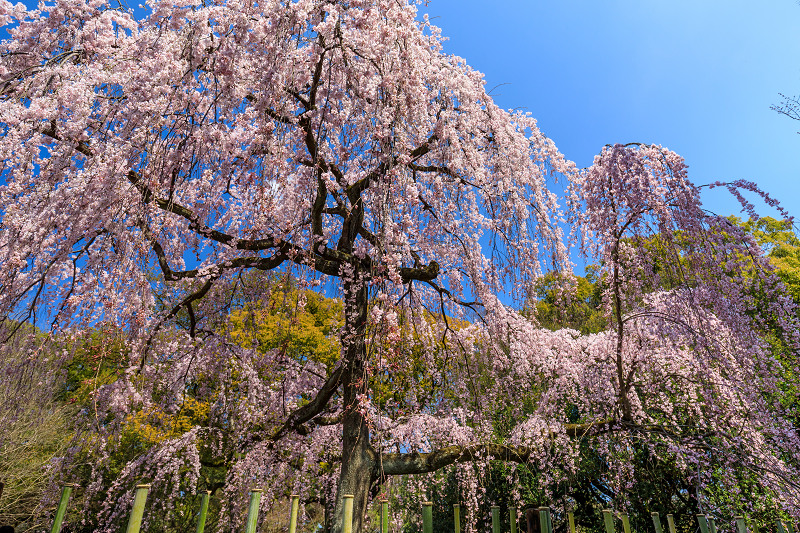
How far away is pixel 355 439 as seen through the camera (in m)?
5.90

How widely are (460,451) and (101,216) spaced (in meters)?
5.32

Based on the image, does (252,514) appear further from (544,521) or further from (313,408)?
(313,408)

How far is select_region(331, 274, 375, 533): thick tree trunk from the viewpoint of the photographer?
5676 millimetres

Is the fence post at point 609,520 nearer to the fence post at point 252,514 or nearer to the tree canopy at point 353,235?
the tree canopy at point 353,235

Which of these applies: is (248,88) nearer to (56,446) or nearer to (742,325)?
(742,325)

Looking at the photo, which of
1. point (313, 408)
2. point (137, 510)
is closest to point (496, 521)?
point (137, 510)

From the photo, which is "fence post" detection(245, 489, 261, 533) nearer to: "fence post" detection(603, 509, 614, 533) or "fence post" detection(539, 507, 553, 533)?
"fence post" detection(539, 507, 553, 533)

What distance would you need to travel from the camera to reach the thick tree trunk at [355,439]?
18.6 feet

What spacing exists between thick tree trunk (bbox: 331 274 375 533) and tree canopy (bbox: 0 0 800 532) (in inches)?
1.6

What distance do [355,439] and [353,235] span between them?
2.75 m

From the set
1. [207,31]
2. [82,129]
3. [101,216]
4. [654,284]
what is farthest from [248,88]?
[654,284]

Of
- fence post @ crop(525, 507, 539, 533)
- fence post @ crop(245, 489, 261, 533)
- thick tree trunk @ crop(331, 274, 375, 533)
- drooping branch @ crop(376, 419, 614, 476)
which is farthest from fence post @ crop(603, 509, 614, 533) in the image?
fence post @ crop(245, 489, 261, 533)

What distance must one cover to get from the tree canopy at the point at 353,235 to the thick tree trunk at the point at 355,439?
0.04 m

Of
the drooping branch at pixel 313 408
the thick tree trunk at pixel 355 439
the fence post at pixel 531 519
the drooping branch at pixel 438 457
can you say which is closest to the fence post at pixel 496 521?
the fence post at pixel 531 519
